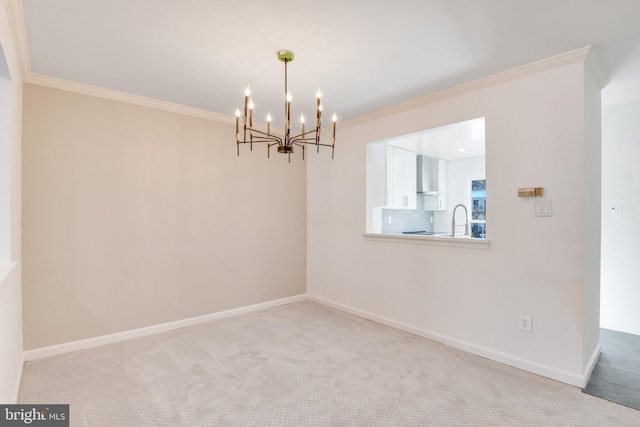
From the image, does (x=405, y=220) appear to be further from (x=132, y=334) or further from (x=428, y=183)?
(x=132, y=334)

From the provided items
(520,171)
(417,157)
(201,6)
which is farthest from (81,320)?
(417,157)

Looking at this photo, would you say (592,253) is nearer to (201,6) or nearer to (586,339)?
(586,339)

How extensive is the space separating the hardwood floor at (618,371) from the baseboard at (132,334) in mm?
3278

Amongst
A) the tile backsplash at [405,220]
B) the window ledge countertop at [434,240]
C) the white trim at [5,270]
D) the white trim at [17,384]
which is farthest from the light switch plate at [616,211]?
the white trim at [17,384]

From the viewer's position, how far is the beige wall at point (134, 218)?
2799mm

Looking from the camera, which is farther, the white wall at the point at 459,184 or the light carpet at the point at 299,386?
the white wall at the point at 459,184

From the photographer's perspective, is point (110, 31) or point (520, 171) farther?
point (520, 171)

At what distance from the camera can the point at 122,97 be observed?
10.4 feet

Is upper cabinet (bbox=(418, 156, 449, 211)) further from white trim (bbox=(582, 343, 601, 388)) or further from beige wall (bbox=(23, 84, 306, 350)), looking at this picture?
white trim (bbox=(582, 343, 601, 388))

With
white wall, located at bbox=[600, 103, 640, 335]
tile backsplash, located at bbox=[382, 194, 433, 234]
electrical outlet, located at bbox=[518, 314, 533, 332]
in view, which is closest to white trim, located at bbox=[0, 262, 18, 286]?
electrical outlet, located at bbox=[518, 314, 533, 332]

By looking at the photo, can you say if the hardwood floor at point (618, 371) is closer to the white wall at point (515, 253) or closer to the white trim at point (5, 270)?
the white wall at point (515, 253)

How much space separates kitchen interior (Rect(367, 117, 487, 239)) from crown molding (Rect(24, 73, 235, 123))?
1.92m

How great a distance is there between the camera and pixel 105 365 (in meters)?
2.63

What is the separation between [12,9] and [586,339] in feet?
14.1
